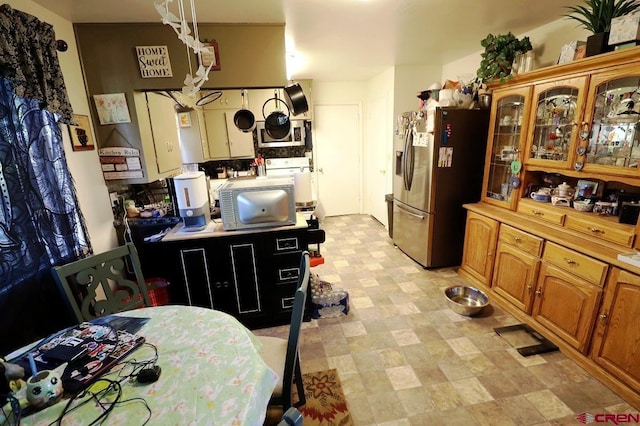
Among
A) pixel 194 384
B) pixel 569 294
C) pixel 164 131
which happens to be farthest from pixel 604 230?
pixel 164 131

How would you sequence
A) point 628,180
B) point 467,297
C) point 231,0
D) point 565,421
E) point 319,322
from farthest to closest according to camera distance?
1. point 467,297
2. point 319,322
3. point 231,0
4. point 628,180
5. point 565,421

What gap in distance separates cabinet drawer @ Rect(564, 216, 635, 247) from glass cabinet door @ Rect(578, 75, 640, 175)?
0.34m

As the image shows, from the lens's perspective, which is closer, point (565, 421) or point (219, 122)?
point (565, 421)

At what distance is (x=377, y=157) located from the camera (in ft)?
15.6

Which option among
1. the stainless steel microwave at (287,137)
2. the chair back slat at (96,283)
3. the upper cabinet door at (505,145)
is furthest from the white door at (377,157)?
the chair back slat at (96,283)

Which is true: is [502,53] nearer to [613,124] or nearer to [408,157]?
[613,124]

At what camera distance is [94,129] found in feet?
7.34

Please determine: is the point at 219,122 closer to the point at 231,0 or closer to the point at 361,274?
the point at 231,0

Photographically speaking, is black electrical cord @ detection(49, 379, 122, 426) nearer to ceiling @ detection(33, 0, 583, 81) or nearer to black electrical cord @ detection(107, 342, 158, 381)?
black electrical cord @ detection(107, 342, 158, 381)

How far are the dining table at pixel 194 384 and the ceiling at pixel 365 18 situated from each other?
1.99 m

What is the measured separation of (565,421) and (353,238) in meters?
3.00

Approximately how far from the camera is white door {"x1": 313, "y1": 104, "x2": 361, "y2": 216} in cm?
497

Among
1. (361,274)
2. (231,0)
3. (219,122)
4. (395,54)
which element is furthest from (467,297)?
(219,122)

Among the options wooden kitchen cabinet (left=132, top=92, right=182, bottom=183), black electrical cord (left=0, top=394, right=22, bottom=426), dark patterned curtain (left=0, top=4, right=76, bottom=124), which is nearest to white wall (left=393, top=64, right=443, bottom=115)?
wooden kitchen cabinet (left=132, top=92, right=182, bottom=183)
